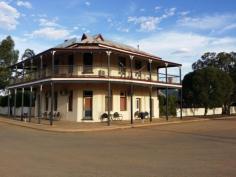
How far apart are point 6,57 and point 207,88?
31.9 meters

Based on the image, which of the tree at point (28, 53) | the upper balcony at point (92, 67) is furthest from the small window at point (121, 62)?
the tree at point (28, 53)

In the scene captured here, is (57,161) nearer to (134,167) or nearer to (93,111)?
(134,167)

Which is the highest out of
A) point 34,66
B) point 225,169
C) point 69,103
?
point 34,66

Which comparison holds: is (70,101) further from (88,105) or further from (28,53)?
(28,53)

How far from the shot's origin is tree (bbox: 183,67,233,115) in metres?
48.0

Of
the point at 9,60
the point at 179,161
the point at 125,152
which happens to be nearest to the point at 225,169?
the point at 179,161

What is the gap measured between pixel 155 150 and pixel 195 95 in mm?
35189

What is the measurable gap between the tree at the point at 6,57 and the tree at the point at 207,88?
28.4m

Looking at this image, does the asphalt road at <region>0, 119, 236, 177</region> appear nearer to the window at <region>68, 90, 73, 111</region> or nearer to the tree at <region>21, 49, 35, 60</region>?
the window at <region>68, 90, 73, 111</region>

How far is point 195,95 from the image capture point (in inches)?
1911

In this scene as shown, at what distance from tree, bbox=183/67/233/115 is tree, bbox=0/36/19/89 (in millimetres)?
28394

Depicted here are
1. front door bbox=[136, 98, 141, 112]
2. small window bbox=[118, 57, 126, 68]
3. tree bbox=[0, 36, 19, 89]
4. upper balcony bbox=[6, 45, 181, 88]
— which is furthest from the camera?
tree bbox=[0, 36, 19, 89]

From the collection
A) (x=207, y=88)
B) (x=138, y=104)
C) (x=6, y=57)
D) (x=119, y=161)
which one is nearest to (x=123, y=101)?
(x=138, y=104)

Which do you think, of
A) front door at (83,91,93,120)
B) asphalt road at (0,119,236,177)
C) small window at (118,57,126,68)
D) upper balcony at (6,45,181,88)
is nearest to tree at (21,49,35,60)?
upper balcony at (6,45,181,88)
